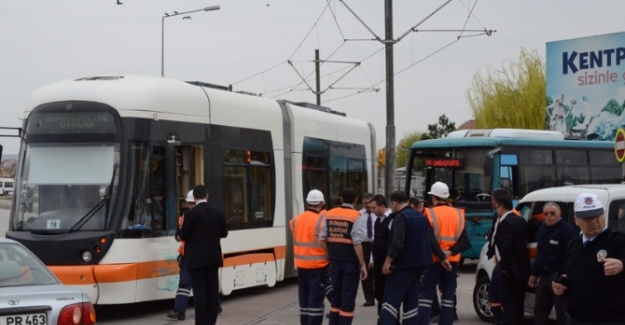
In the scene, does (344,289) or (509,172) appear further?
(509,172)

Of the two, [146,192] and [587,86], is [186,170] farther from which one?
[587,86]

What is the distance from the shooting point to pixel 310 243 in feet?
40.1

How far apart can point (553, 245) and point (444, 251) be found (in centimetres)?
196

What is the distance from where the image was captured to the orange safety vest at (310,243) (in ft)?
40.0

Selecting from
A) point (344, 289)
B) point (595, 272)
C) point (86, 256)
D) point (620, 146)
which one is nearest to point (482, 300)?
point (344, 289)

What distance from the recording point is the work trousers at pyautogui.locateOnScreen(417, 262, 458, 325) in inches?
487

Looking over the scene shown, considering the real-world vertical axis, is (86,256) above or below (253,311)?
above

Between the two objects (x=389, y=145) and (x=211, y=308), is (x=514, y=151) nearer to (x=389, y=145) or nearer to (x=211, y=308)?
(x=389, y=145)

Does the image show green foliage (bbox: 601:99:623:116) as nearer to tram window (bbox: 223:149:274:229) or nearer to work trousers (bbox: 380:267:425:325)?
tram window (bbox: 223:149:274:229)

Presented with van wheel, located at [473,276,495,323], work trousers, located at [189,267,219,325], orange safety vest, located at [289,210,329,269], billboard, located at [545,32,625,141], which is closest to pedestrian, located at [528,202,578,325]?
orange safety vest, located at [289,210,329,269]

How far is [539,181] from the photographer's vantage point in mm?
23625

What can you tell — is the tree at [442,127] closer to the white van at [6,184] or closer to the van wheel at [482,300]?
the white van at [6,184]

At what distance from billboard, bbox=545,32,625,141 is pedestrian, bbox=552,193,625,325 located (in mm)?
31349

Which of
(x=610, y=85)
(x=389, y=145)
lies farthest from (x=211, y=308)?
(x=610, y=85)
